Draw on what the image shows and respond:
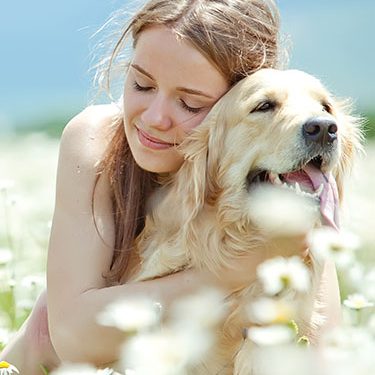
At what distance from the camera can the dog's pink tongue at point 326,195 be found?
103 inches

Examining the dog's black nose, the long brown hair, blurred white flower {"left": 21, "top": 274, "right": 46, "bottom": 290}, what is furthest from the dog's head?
blurred white flower {"left": 21, "top": 274, "right": 46, "bottom": 290}

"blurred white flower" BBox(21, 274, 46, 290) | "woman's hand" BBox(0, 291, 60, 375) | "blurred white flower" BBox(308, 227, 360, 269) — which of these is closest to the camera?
"blurred white flower" BBox(308, 227, 360, 269)

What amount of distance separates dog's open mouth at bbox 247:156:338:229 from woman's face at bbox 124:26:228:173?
329 mm

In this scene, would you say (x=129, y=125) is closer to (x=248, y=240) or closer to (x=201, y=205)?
(x=201, y=205)

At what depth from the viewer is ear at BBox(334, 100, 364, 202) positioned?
294cm

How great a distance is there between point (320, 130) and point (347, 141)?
1.34 ft

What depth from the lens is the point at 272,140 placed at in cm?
270

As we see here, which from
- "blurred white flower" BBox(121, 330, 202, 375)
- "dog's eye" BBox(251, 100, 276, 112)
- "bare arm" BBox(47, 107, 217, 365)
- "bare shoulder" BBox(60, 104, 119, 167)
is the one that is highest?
"blurred white flower" BBox(121, 330, 202, 375)

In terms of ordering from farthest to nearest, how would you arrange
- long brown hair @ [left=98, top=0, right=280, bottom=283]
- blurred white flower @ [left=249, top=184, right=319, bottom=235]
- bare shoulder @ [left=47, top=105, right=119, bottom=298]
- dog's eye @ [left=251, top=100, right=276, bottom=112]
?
bare shoulder @ [left=47, top=105, right=119, bottom=298] < long brown hair @ [left=98, top=0, right=280, bottom=283] < dog's eye @ [left=251, top=100, right=276, bottom=112] < blurred white flower @ [left=249, top=184, right=319, bottom=235]

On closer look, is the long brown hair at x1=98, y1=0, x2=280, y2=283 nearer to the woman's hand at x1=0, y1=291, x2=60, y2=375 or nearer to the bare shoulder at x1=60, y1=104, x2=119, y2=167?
the bare shoulder at x1=60, y1=104, x2=119, y2=167

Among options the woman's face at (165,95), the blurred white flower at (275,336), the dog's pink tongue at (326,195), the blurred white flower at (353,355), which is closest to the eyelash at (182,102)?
the woman's face at (165,95)

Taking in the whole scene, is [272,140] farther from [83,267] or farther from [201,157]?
[83,267]

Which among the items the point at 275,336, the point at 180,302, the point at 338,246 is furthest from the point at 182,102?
the point at 275,336

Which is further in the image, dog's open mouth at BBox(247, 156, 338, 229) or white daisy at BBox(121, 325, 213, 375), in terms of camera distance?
dog's open mouth at BBox(247, 156, 338, 229)
